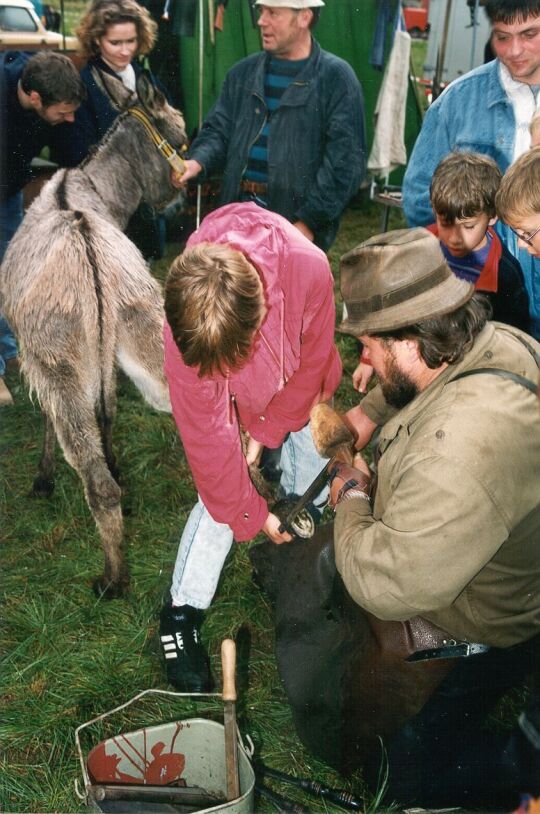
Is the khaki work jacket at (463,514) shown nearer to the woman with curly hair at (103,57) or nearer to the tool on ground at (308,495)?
the tool on ground at (308,495)

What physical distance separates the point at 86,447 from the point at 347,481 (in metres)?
1.42

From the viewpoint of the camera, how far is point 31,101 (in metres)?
3.54

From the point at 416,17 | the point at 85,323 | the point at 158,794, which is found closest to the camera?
the point at 158,794

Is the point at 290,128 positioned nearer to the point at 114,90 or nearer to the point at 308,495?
the point at 114,90

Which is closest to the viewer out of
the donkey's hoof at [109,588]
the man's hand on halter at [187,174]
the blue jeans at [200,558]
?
the blue jeans at [200,558]

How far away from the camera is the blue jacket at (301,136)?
12.9ft

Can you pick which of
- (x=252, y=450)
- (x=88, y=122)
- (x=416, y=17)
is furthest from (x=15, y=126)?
(x=416, y=17)

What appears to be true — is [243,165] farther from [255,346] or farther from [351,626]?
[351,626]

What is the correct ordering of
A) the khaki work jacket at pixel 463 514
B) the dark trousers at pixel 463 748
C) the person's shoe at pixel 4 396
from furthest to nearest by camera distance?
1. the person's shoe at pixel 4 396
2. the dark trousers at pixel 463 748
3. the khaki work jacket at pixel 463 514

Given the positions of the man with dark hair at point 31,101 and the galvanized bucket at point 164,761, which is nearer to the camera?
the galvanized bucket at point 164,761

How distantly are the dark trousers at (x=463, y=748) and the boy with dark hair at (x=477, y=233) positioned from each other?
66.3 inches

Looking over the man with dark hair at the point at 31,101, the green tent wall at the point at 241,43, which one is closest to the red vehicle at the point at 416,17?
the green tent wall at the point at 241,43

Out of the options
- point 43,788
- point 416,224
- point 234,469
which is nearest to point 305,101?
point 416,224

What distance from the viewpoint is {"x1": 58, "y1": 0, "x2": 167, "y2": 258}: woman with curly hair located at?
369 cm
